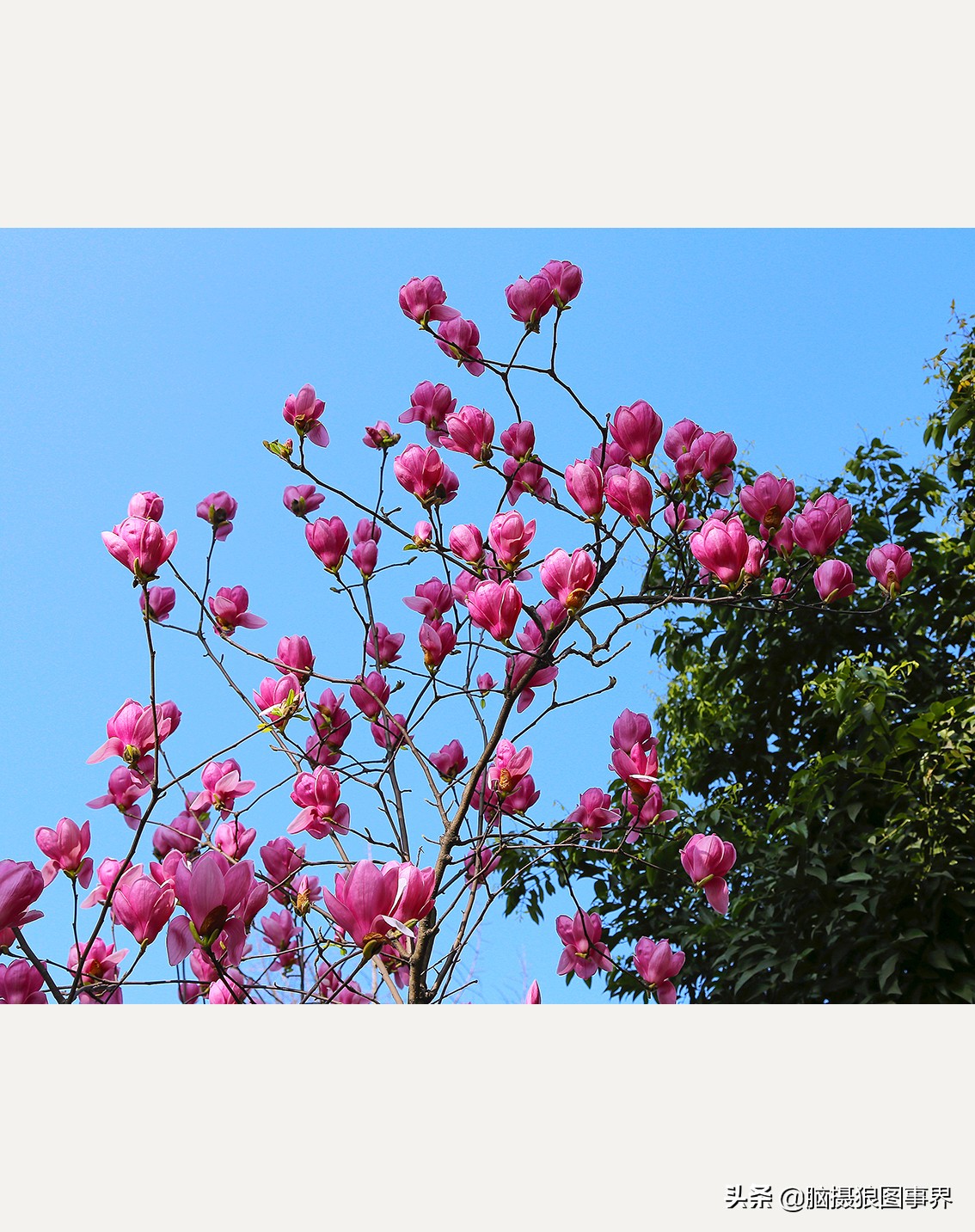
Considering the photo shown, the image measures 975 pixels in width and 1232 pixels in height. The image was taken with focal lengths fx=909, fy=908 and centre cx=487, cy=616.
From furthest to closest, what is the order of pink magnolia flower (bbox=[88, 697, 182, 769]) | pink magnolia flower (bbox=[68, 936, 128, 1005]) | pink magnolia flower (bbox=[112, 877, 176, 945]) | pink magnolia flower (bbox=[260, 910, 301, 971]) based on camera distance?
1. pink magnolia flower (bbox=[260, 910, 301, 971])
2. pink magnolia flower (bbox=[88, 697, 182, 769])
3. pink magnolia flower (bbox=[68, 936, 128, 1005])
4. pink magnolia flower (bbox=[112, 877, 176, 945])

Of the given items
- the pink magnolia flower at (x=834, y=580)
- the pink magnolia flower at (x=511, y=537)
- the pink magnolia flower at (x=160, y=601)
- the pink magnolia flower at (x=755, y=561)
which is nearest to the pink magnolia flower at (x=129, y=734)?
the pink magnolia flower at (x=160, y=601)

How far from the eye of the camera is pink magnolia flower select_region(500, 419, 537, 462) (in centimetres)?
134

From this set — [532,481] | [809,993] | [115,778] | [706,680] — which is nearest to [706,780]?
[706,680]

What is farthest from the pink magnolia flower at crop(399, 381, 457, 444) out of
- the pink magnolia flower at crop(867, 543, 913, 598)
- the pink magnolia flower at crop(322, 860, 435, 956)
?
the pink magnolia flower at crop(322, 860, 435, 956)

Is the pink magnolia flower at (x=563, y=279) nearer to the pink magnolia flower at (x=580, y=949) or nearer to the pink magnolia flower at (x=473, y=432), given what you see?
the pink magnolia flower at (x=473, y=432)

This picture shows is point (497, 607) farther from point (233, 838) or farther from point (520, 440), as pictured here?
point (233, 838)

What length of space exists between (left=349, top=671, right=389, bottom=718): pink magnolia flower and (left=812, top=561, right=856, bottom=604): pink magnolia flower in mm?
654

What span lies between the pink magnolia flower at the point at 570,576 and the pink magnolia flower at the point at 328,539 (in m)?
0.41

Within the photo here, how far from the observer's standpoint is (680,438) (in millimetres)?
1340

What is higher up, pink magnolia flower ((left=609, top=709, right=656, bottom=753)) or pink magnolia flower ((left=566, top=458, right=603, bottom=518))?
pink magnolia flower ((left=566, top=458, right=603, bottom=518))

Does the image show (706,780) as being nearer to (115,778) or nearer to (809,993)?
(809,993)

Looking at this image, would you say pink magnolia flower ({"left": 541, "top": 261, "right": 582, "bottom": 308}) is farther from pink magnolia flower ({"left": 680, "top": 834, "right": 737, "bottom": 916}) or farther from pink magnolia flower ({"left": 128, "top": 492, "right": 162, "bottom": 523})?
pink magnolia flower ({"left": 680, "top": 834, "right": 737, "bottom": 916})

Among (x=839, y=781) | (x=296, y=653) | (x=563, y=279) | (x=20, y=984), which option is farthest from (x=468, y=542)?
(x=839, y=781)
